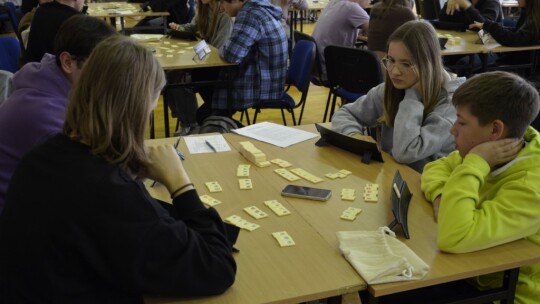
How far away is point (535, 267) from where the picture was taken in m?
1.71

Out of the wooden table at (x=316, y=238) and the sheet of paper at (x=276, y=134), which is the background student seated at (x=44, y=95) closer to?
the wooden table at (x=316, y=238)

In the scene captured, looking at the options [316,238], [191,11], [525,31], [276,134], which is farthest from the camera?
[191,11]

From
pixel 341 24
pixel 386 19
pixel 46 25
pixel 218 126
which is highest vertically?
pixel 46 25

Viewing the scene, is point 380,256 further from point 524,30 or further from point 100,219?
point 524,30

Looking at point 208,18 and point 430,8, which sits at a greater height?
point 208,18

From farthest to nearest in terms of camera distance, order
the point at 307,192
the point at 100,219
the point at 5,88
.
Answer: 1. the point at 5,88
2. the point at 307,192
3. the point at 100,219

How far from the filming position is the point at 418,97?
241 cm

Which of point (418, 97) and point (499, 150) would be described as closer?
point (499, 150)

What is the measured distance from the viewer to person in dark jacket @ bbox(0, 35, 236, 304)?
1.25m

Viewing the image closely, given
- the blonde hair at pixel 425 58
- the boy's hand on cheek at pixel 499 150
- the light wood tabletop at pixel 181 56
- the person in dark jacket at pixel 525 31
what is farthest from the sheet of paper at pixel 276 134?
the person in dark jacket at pixel 525 31

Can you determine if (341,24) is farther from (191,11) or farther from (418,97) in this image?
(191,11)

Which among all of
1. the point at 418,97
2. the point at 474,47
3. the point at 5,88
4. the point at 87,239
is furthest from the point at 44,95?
the point at 474,47

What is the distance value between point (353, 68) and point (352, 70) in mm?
26

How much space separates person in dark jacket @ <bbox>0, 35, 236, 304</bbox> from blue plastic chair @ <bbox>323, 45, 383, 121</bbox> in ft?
9.14
